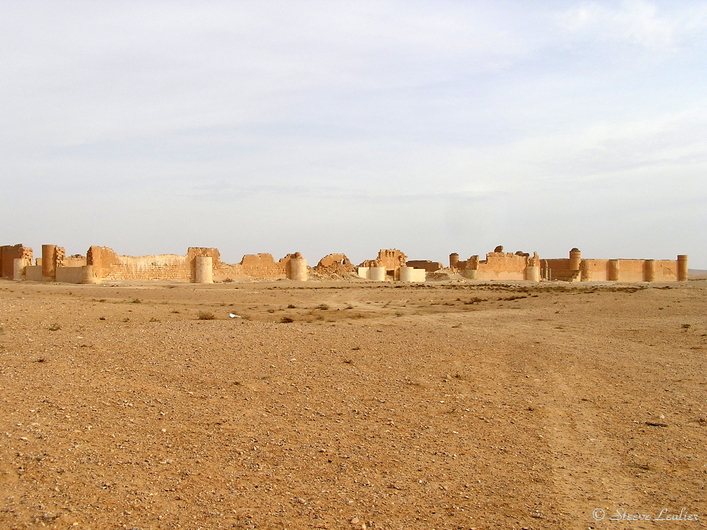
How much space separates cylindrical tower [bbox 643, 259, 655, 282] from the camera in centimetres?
5116

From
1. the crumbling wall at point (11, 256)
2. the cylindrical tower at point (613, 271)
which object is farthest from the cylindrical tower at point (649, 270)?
the crumbling wall at point (11, 256)

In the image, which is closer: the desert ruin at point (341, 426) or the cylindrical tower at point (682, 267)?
the desert ruin at point (341, 426)

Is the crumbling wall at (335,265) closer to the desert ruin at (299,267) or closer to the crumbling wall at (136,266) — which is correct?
the desert ruin at (299,267)

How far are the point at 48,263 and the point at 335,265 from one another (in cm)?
1945

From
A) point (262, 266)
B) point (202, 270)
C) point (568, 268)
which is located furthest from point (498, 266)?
point (202, 270)

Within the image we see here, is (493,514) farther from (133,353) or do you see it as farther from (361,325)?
(361,325)

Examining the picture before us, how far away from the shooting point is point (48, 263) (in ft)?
111

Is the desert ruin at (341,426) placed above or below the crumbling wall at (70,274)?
below

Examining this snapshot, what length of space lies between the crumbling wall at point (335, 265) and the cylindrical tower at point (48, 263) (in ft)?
57.8

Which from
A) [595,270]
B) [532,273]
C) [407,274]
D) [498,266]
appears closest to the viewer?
[407,274]

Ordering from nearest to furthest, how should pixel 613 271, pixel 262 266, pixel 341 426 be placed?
pixel 341 426, pixel 262 266, pixel 613 271

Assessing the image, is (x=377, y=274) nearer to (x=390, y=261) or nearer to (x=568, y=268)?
(x=390, y=261)

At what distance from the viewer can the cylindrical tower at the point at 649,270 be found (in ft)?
168

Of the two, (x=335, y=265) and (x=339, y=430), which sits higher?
(x=335, y=265)
